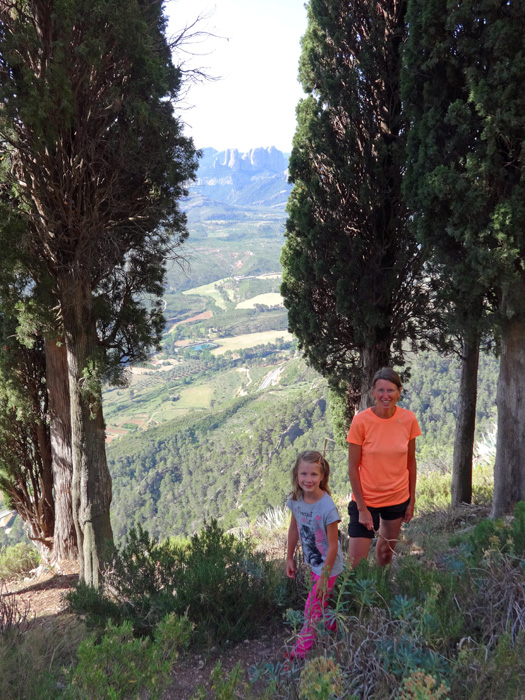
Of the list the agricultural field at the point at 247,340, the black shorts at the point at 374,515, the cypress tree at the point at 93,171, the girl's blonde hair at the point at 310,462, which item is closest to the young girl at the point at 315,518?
the girl's blonde hair at the point at 310,462

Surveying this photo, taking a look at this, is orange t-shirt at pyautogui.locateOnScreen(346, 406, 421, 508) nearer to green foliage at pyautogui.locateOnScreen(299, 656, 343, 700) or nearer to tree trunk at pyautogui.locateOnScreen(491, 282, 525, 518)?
green foliage at pyautogui.locateOnScreen(299, 656, 343, 700)

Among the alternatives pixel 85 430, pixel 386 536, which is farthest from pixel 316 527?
pixel 85 430

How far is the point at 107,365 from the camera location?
595 centimetres

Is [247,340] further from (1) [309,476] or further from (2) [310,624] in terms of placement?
(2) [310,624]

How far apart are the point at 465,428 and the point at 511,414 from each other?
179 centimetres

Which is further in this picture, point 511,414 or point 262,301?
point 262,301

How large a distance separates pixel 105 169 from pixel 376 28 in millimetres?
3990

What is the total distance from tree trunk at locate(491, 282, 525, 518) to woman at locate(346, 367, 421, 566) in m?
2.38

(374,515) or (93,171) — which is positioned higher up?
(93,171)

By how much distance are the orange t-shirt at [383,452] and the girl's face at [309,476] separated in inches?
17.8

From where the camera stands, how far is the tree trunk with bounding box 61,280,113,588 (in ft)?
19.2

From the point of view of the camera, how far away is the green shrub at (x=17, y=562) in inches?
311

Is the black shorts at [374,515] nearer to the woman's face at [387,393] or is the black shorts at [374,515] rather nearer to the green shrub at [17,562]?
the woman's face at [387,393]

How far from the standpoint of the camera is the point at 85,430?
5930 mm
